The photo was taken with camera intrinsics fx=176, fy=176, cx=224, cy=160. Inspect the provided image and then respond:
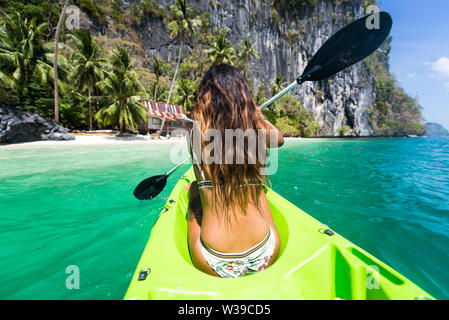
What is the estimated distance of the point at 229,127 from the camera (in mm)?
1179

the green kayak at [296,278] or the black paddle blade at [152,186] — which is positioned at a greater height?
the black paddle blade at [152,186]

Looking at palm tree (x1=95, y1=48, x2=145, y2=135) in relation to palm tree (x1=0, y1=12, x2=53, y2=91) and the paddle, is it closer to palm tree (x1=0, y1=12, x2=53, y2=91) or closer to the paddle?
palm tree (x1=0, y1=12, x2=53, y2=91)

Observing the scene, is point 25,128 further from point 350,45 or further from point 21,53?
point 350,45

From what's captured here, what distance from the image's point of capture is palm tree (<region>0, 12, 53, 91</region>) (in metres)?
13.1

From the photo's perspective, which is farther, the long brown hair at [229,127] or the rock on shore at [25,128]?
the rock on shore at [25,128]

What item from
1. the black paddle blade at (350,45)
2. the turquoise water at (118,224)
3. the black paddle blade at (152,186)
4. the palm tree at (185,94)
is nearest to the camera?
the turquoise water at (118,224)

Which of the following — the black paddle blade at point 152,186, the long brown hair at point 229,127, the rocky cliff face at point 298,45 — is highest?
the rocky cliff face at point 298,45

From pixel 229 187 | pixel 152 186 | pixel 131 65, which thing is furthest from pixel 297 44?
pixel 229 187

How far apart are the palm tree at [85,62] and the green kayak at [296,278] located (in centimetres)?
2153

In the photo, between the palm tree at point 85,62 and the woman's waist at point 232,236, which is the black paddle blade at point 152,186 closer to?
the woman's waist at point 232,236

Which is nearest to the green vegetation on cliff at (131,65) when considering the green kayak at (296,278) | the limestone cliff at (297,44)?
the limestone cliff at (297,44)

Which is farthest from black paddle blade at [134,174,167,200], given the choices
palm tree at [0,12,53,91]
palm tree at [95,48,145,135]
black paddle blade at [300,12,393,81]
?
palm tree at [0,12,53,91]

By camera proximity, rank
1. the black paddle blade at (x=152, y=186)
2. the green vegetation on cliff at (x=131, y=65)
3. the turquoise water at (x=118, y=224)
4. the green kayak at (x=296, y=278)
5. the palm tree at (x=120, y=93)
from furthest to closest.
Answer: the palm tree at (x=120, y=93) < the green vegetation on cliff at (x=131, y=65) < the black paddle blade at (x=152, y=186) < the turquoise water at (x=118, y=224) < the green kayak at (x=296, y=278)

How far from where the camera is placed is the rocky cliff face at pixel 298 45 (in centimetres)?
3478
